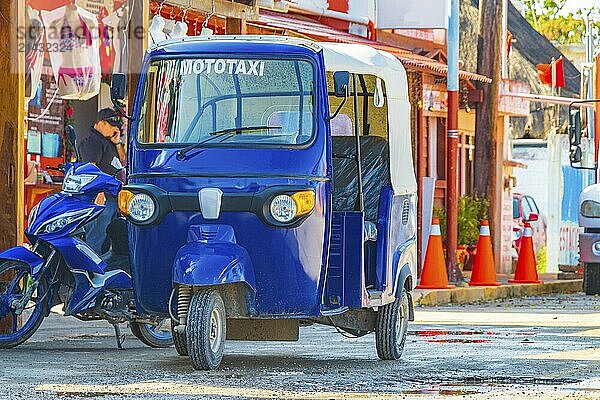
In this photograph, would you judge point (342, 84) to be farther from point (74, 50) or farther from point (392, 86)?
point (74, 50)

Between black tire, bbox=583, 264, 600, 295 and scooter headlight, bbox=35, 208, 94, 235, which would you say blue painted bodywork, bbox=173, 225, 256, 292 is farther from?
black tire, bbox=583, 264, 600, 295

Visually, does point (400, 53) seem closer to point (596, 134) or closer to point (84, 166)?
point (596, 134)

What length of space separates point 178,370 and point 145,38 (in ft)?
17.7

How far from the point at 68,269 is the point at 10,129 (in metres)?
1.45

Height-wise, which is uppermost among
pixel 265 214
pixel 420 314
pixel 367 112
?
pixel 367 112

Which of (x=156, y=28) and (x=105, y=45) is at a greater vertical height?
(x=156, y=28)

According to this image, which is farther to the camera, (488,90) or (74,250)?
(488,90)

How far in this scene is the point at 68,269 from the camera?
10859mm

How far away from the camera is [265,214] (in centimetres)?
929

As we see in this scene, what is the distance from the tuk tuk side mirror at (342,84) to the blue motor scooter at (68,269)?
6.84 ft

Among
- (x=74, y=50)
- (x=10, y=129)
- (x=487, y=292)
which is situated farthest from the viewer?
(x=487, y=292)

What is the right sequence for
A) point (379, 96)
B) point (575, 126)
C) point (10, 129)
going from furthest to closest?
point (575, 126)
point (10, 129)
point (379, 96)

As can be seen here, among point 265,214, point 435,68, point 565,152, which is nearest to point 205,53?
point 265,214

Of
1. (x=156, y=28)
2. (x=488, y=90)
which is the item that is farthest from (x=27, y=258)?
(x=488, y=90)
